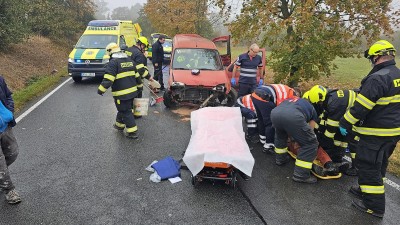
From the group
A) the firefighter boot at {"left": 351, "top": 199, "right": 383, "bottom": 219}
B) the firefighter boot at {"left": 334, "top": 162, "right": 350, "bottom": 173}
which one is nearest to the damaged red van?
the firefighter boot at {"left": 334, "top": 162, "right": 350, "bottom": 173}

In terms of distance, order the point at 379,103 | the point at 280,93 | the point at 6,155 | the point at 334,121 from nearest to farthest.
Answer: the point at 379,103 → the point at 6,155 → the point at 334,121 → the point at 280,93

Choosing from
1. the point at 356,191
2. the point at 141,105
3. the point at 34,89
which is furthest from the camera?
the point at 34,89

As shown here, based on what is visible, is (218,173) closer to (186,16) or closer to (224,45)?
(224,45)

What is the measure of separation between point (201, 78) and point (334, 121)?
4168mm

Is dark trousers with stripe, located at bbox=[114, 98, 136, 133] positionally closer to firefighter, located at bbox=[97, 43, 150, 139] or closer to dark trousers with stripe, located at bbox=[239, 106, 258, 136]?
firefighter, located at bbox=[97, 43, 150, 139]

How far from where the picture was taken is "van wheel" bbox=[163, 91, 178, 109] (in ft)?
28.5

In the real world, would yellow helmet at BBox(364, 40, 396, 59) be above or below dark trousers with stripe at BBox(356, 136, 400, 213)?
above

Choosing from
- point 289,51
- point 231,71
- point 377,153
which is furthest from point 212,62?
point 377,153

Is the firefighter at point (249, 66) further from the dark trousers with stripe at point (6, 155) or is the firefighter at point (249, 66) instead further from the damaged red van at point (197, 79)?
the dark trousers with stripe at point (6, 155)

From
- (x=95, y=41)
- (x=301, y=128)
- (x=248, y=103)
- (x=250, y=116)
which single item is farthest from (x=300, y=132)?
(x=95, y=41)

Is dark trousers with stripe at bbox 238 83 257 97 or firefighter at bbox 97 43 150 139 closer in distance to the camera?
firefighter at bbox 97 43 150 139

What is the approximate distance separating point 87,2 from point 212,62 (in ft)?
76.9

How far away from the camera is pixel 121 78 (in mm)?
6363

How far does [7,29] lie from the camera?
13.6 metres
